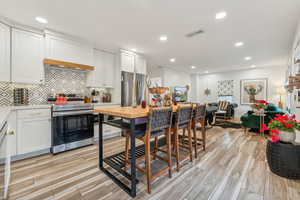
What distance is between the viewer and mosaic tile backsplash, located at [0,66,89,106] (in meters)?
2.68

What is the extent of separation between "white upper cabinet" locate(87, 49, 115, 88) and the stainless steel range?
0.86 metres

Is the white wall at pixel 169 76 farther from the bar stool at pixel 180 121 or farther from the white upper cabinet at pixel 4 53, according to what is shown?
the white upper cabinet at pixel 4 53

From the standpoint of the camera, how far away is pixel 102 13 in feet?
7.31

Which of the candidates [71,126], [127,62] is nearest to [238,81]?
[127,62]

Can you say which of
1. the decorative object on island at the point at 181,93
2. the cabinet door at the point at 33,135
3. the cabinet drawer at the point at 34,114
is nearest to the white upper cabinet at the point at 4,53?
the cabinet drawer at the point at 34,114

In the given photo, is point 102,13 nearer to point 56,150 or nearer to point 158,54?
point 158,54

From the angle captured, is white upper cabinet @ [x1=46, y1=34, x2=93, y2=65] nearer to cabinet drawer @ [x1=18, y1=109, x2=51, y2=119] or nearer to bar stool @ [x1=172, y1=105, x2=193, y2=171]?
cabinet drawer @ [x1=18, y1=109, x2=51, y2=119]

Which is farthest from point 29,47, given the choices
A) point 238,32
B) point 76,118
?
point 238,32

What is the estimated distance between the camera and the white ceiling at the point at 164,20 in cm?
201

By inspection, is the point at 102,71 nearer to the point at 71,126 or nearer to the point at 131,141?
the point at 71,126

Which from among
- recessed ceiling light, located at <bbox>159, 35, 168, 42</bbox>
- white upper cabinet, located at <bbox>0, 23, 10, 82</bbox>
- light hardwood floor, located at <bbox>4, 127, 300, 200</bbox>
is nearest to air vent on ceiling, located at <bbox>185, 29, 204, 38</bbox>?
recessed ceiling light, located at <bbox>159, 35, 168, 42</bbox>

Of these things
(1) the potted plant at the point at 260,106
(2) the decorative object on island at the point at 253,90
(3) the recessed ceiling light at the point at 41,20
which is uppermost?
(3) the recessed ceiling light at the point at 41,20

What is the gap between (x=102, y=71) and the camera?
384 cm

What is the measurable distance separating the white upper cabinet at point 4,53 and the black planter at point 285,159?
4.60 meters
